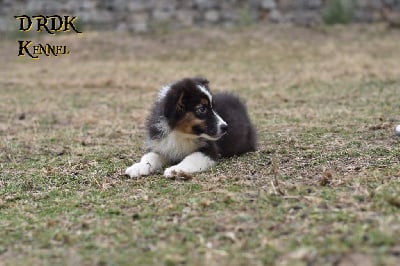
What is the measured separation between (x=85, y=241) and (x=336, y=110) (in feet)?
21.5

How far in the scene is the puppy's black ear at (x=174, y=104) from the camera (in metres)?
6.30

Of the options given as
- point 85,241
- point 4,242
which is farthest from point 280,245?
point 4,242

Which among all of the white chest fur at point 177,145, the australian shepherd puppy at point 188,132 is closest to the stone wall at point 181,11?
the australian shepherd puppy at point 188,132

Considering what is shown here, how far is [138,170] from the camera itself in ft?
20.7

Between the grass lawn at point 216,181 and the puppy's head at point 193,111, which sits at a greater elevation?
Result: the puppy's head at point 193,111

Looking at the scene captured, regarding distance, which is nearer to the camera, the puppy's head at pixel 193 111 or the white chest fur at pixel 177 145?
the puppy's head at pixel 193 111

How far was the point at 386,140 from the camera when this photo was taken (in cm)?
741

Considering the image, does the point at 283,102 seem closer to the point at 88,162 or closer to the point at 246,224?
the point at 88,162

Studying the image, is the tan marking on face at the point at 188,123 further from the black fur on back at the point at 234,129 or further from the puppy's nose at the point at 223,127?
the black fur on back at the point at 234,129

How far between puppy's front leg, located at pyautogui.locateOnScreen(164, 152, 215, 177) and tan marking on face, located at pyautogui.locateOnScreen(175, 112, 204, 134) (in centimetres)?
24

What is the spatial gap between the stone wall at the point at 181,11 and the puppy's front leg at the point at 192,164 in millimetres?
14310

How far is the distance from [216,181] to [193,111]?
0.91 metres

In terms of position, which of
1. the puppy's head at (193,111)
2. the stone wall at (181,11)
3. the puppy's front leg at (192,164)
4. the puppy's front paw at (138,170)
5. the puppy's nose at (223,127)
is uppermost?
the stone wall at (181,11)

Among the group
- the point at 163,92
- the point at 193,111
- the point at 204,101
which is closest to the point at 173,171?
the point at 193,111
